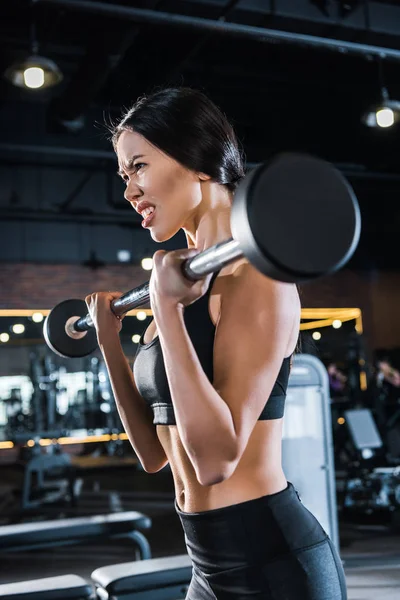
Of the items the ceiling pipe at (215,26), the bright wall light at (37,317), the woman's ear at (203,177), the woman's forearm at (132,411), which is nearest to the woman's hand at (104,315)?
the woman's forearm at (132,411)

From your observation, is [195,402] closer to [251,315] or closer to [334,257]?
[251,315]

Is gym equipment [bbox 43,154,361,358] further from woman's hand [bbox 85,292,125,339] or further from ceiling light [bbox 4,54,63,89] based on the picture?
ceiling light [bbox 4,54,63,89]

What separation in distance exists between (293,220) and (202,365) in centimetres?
41

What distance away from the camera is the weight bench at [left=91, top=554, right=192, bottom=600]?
2.65 metres

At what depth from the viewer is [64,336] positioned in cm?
158

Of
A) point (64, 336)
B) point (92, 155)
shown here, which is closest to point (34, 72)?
point (92, 155)

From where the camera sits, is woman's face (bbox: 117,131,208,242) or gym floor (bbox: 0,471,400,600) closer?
woman's face (bbox: 117,131,208,242)

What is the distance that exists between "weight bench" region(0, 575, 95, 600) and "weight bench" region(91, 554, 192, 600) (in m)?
0.09

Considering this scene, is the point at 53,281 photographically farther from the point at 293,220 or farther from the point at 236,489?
the point at 293,220

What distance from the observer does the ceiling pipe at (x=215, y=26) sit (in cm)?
469

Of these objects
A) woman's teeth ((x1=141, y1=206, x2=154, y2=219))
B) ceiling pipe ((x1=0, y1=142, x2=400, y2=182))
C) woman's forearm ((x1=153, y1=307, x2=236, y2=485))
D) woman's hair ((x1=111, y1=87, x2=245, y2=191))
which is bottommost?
woman's forearm ((x1=153, y1=307, x2=236, y2=485))

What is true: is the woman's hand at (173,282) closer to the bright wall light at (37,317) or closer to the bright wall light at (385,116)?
the bright wall light at (385,116)

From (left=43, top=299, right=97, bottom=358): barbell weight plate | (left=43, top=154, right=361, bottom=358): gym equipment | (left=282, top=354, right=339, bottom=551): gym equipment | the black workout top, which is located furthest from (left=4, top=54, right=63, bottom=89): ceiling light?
(left=43, top=154, right=361, bottom=358): gym equipment

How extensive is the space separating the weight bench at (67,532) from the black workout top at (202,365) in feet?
7.62
